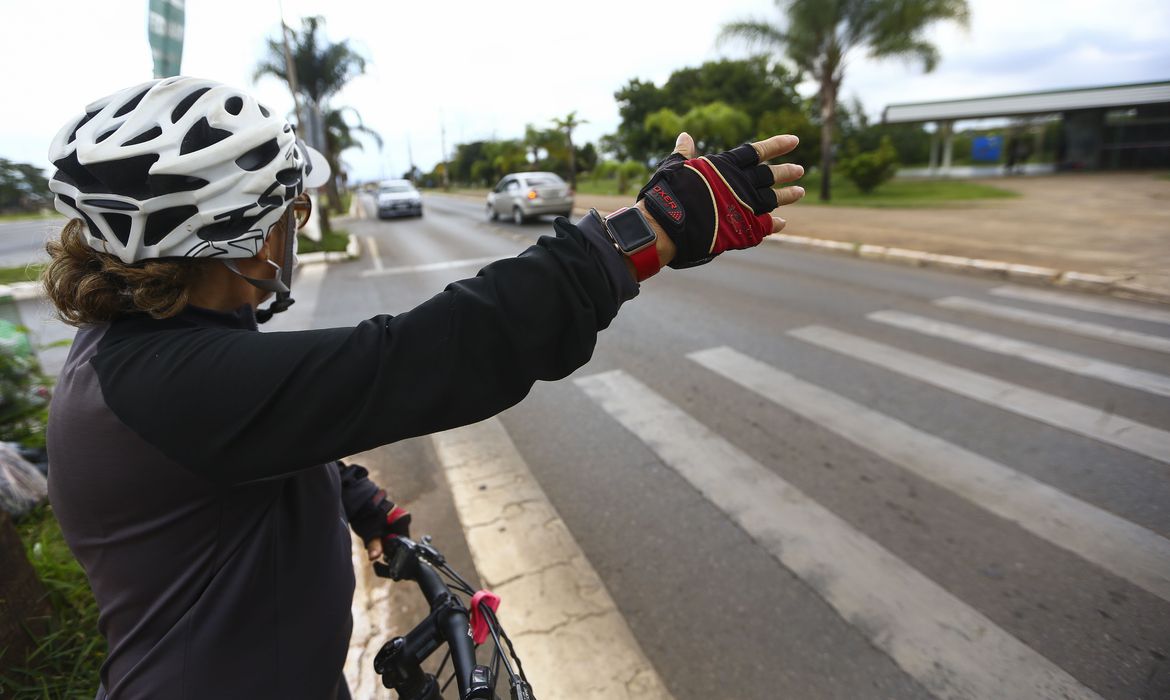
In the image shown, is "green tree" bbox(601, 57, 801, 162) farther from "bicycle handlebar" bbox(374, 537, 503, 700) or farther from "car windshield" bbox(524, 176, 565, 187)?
"bicycle handlebar" bbox(374, 537, 503, 700)

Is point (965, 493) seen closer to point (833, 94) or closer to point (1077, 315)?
point (1077, 315)

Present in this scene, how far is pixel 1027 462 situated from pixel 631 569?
257 cm

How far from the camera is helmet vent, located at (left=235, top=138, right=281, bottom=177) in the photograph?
120 centimetres

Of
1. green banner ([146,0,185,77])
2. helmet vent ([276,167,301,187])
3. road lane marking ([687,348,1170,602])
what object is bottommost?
road lane marking ([687,348,1170,602])

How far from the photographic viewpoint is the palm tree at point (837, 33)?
16516mm

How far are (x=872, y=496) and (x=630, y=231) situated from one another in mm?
2920

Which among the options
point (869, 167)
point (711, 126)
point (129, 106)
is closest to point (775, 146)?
point (129, 106)

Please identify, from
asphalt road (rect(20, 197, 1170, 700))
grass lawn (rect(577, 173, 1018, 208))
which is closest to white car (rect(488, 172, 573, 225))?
grass lawn (rect(577, 173, 1018, 208))

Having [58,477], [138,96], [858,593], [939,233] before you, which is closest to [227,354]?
[58,477]

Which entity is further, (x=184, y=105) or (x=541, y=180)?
(x=541, y=180)

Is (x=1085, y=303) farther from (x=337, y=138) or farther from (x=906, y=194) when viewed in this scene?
(x=337, y=138)

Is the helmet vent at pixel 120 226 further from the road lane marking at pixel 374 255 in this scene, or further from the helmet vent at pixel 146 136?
the road lane marking at pixel 374 255

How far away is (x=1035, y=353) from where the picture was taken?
17.8ft

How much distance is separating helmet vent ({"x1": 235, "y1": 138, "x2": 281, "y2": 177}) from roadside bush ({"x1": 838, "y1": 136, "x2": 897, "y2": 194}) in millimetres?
22501
